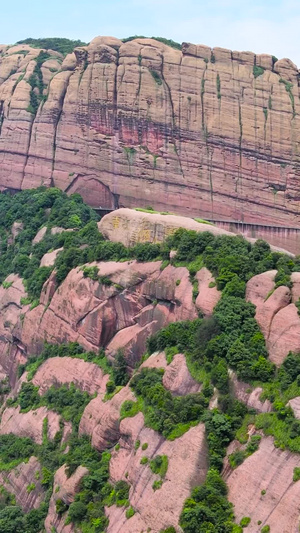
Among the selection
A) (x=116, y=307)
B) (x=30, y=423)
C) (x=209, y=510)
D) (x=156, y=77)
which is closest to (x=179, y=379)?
(x=209, y=510)

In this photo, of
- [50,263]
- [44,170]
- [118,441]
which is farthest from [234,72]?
[118,441]

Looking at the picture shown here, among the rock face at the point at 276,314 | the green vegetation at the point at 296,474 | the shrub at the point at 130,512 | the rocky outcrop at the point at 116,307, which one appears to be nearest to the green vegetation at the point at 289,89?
the rocky outcrop at the point at 116,307

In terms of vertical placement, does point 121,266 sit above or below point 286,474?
above

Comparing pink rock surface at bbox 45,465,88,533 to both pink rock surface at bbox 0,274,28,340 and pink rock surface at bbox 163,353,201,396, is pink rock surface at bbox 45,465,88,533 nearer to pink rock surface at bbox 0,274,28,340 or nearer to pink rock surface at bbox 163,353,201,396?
pink rock surface at bbox 163,353,201,396

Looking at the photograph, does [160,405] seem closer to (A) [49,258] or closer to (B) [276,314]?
(B) [276,314]

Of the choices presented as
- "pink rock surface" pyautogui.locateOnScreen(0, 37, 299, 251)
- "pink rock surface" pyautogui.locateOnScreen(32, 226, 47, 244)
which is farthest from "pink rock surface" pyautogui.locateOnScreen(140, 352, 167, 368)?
"pink rock surface" pyautogui.locateOnScreen(0, 37, 299, 251)

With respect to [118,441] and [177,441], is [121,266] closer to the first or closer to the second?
[118,441]
